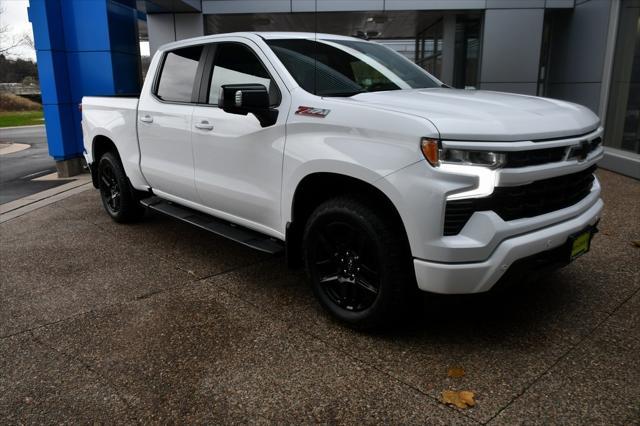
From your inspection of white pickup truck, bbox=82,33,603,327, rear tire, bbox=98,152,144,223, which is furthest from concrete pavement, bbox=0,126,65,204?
white pickup truck, bbox=82,33,603,327

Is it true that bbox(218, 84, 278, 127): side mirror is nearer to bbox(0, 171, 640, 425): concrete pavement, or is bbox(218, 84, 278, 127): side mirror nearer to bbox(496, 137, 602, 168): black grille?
bbox(0, 171, 640, 425): concrete pavement

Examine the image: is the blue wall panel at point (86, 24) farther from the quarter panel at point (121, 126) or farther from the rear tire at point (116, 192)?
the rear tire at point (116, 192)

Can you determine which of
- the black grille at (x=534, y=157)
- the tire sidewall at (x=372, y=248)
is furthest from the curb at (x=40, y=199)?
the black grille at (x=534, y=157)

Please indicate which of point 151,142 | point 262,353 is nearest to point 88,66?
point 151,142

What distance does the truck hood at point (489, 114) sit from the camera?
9.38ft

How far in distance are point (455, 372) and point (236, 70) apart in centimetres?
275

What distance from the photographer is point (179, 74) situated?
16.1 feet

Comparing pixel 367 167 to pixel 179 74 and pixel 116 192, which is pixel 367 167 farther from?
pixel 116 192

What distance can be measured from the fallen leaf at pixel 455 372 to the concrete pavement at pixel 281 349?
39 mm

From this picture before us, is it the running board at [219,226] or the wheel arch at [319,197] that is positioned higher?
the wheel arch at [319,197]

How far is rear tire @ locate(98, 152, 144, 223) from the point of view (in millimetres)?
5922

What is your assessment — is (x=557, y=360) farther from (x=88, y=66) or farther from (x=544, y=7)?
(x=544, y=7)

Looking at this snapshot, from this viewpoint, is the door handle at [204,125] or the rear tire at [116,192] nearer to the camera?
the door handle at [204,125]

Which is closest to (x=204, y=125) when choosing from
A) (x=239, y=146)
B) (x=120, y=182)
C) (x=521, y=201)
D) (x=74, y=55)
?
(x=239, y=146)
